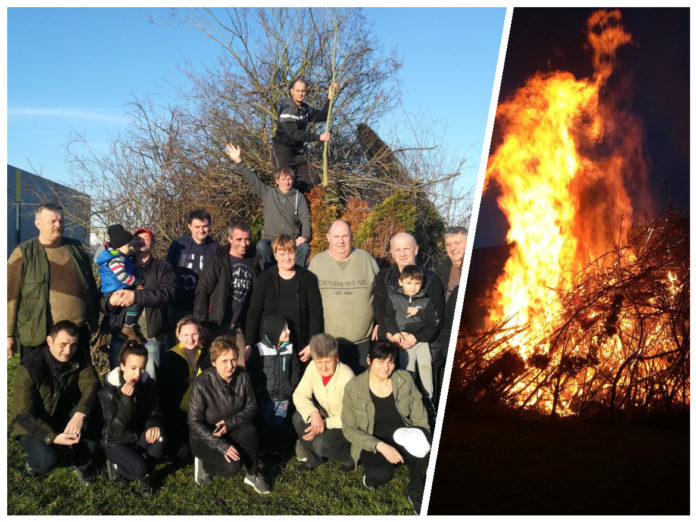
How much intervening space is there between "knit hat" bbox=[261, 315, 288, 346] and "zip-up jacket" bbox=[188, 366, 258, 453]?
0.33 m

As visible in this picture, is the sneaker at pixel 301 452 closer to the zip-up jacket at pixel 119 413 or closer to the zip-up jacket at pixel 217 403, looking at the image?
the zip-up jacket at pixel 217 403

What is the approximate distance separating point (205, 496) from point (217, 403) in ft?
1.97

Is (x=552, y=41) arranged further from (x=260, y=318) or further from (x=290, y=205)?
(x=290, y=205)

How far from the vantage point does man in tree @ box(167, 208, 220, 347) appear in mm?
4797

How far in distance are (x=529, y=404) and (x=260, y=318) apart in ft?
7.00

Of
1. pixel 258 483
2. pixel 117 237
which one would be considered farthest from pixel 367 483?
pixel 117 237

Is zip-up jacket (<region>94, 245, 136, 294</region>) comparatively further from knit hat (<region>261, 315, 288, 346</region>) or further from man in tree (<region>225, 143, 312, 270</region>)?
man in tree (<region>225, 143, 312, 270</region>)

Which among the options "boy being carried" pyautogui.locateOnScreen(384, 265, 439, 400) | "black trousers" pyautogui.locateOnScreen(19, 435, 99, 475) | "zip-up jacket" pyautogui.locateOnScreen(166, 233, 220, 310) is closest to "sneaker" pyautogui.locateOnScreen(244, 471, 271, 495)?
"black trousers" pyautogui.locateOnScreen(19, 435, 99, 475)

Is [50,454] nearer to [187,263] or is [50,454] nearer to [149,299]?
[149,299]

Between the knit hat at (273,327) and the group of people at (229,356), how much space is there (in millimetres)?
12

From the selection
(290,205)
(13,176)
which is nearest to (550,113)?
(290,205)

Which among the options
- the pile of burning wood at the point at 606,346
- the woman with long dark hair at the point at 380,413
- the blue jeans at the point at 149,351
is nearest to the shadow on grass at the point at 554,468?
the pile of burning wood at the point at 606,346

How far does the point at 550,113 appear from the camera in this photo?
3.03 m

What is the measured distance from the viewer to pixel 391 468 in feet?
12.6
